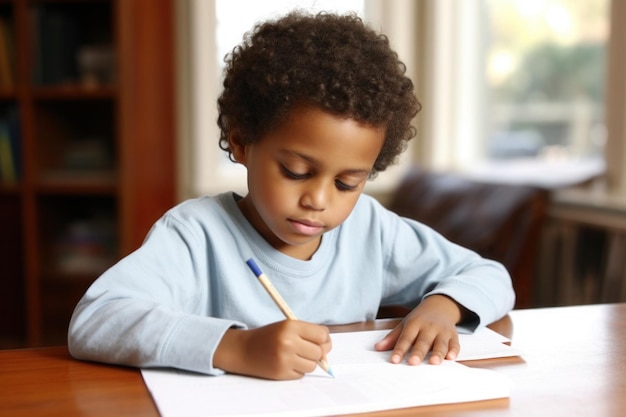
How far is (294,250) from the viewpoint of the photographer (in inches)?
47.2

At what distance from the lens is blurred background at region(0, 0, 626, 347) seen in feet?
9.51

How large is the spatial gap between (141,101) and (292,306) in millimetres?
2098

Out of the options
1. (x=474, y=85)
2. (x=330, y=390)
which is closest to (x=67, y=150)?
(x=474, y=85)

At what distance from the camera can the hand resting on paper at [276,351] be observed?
820 mm

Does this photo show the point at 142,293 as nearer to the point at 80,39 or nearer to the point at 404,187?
the point at 404,187

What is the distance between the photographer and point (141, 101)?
3.11 meters

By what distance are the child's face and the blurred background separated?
1670 mm

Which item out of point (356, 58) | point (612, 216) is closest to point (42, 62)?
point (612, 216)

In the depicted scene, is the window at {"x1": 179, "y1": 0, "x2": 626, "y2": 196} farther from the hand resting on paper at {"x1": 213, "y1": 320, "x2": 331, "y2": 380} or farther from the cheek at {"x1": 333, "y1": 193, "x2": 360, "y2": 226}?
the hand resting on paper at {"x1": 213, "y1": 320, "x2": 331, "y2": 380}

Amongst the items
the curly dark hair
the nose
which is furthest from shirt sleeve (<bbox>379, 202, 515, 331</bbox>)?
the nose

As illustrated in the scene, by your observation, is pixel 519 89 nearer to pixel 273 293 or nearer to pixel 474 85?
pixel 474 85

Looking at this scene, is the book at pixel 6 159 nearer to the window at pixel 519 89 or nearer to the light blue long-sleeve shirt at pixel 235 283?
the window at pixel 519 89

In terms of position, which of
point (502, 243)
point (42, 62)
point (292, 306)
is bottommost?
point (502, 243)

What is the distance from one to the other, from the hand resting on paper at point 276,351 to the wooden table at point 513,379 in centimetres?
10
